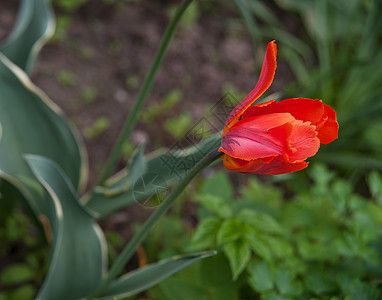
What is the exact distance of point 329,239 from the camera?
1044mm

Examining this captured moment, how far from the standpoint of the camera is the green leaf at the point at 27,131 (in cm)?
108

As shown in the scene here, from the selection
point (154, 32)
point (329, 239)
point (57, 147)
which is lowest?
point (329, 239)

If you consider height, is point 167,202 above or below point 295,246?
above

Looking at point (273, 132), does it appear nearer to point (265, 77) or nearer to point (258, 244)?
point (265, 77)

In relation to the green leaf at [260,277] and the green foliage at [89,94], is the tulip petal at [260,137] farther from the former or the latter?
the green foliage at [89,94]

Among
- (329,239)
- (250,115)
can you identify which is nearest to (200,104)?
(329,239)

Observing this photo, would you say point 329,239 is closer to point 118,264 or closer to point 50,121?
point 118,264

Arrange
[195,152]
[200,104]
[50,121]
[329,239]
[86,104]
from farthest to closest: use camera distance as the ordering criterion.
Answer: [200,104] → [86,104] → [50,121] → [329,239] → [195,152]

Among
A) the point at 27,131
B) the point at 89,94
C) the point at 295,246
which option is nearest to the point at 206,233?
the point at 295,246

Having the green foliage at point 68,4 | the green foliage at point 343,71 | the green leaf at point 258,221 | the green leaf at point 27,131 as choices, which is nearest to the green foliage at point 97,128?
the green leaf at point 27,131

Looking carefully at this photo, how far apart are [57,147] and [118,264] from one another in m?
0.53

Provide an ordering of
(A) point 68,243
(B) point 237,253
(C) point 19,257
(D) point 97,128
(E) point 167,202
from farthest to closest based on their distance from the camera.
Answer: (D) point 97,128, (C) point 19,257, (A) point 68,243, (B) point 237,253, (E) point 167,202

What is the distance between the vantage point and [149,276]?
0.89 m

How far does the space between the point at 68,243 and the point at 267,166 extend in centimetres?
65
